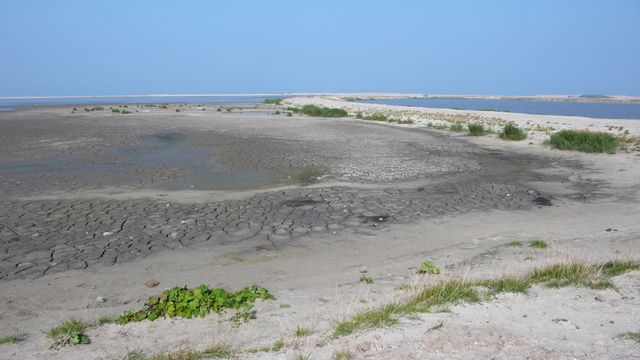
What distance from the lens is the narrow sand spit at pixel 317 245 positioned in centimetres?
516

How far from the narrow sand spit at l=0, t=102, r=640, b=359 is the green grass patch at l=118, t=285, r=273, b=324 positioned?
16 cm

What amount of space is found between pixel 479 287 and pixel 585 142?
19.3 meters

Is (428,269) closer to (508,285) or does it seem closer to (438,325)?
(508,285)

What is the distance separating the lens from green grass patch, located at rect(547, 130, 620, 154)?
21797 millimetres

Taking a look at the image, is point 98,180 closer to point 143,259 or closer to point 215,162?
point 215,162

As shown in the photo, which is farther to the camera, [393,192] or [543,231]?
[393,192]

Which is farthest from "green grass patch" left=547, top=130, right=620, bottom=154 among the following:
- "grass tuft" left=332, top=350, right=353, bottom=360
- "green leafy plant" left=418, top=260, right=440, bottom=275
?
"grass tuft" left=332, top=350, right=353, bottom=360

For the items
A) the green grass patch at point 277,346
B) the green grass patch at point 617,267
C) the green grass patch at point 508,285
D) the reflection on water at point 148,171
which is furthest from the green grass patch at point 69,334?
the reflection on water at point 148,171

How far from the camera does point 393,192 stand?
14.0 meters

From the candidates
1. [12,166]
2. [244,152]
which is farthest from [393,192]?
[12,166]

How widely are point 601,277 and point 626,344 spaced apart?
2.08m

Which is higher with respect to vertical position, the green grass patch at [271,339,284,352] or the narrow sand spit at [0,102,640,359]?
the green grass patch at [271,339,284,352]

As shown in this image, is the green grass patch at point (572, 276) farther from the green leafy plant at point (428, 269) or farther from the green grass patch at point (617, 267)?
the green leafy plant at point (428, 269)

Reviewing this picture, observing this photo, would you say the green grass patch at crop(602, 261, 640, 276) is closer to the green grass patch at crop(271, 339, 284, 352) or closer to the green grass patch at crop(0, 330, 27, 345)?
the green grass patch at crop(271, 339, 284, 352)
